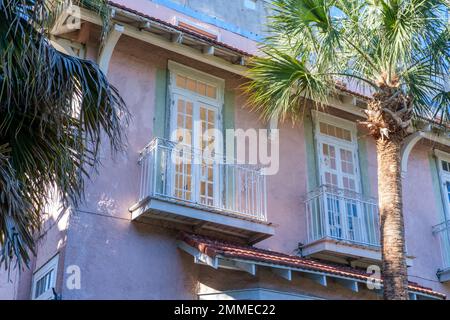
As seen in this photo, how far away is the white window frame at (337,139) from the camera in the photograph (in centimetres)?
1391

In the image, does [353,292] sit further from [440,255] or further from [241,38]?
[241,38]

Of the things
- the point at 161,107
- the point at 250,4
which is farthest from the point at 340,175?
the point at 250,4

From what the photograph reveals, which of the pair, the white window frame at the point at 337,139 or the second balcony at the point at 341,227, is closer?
the second balcony at the point at 341,227

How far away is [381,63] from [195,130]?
3.71 meters

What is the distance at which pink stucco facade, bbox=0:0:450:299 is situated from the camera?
10.5 meters

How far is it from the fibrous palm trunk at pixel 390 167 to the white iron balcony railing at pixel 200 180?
273cm

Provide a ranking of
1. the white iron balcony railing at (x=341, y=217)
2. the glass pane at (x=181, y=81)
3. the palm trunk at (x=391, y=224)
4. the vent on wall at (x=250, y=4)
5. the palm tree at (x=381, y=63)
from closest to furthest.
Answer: the palm trunk at (x=391, y=224), the palm tree at (x=381, y=63), the glass pane at (x=181, y=81), the white iron balcony railing at (x=341, y=217), the vent on wall at (x=250, y=4)

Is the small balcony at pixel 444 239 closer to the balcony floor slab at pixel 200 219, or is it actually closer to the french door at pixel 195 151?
the balcony floor slab at pixel 200 219

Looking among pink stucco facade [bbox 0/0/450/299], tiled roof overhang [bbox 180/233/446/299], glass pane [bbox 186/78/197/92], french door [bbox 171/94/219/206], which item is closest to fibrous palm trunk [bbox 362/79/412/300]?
tiled roof overhang [bbox 180/233/446/299]

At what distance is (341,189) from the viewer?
13.1 metres

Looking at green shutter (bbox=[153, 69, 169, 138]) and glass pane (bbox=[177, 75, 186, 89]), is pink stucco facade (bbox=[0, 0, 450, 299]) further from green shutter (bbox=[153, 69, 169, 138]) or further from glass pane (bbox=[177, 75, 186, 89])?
glass pane (bbox=[177, 75, 186, 89])

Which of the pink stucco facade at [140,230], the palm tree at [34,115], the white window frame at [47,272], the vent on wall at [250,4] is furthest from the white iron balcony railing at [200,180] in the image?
the vent on wall at [250,4]

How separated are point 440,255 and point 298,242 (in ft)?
12.9
